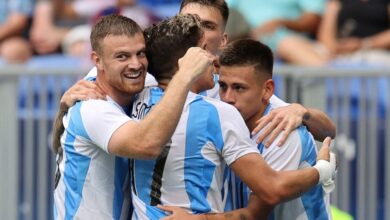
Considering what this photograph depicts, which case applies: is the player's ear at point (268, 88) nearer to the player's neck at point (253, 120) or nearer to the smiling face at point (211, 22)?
the player's neck at point (253, 120)

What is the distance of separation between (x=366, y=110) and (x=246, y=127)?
4.18 m

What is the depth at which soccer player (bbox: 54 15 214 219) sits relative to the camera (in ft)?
17.8

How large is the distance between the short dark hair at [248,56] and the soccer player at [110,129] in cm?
42

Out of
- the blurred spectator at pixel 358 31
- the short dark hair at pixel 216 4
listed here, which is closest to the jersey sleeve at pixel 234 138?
the short dark hair at pixel 216 4

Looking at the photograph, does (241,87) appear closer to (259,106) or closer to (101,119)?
(259,106)

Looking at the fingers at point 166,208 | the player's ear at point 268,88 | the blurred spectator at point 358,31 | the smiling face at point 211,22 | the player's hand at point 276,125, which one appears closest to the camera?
the fingers at point 166,208

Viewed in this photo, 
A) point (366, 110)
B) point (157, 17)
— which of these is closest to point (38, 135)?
point (157, 17)

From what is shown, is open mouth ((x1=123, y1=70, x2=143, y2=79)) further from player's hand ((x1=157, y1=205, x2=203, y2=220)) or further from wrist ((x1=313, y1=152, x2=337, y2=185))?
wrist ((x1=313, y1=152, x2=337, y2=185))

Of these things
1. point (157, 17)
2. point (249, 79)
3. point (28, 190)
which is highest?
point (157, 17)

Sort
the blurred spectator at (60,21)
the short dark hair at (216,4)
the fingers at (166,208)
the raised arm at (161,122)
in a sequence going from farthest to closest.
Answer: the blurred spectator at (60,21), the short dark hair at (216,4), the fingers at (166,208), the raised arm at (161,122)

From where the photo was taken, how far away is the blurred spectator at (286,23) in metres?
11.2

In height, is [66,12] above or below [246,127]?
above

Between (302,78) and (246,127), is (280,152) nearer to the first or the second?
(246,127)

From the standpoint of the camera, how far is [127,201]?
5.95m
